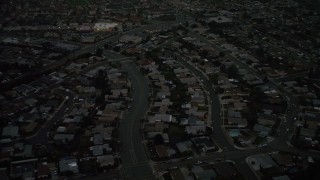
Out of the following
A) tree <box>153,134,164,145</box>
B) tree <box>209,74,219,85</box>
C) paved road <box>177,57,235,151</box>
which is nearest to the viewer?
tree <box>153,134,164,145</box>

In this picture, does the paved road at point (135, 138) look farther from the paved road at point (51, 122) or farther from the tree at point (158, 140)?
the paved road at point (51, 122)

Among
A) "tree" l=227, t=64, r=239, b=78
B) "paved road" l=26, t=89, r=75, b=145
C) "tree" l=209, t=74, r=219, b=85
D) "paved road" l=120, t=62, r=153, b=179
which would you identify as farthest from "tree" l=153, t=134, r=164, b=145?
"tree" l=227, t=64, r=239, b=78

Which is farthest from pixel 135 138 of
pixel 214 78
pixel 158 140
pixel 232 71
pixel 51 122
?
pixel 232 71

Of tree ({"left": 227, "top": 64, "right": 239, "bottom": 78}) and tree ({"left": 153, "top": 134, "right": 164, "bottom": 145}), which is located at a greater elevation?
tree ({"left": 227, "top": 64, "right": 239, "bottom": 78})

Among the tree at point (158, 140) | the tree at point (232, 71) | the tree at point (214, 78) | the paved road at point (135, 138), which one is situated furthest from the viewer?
the tree at point (232, 71)

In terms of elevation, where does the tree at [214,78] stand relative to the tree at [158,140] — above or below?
above

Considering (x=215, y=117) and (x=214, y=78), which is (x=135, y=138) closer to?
(x=215, y=117)

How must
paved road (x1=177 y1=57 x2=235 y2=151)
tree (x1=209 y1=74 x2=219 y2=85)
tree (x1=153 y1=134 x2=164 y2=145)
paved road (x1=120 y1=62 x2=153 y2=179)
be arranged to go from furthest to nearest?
tree (x1=209 y1=74 x2=219 y2=85), paved road (x1=177 y1=57 x2=235 y2=151), tree (x1=153 y1=134 x2=164 y2=145), paved road (x1=120 y1=62 x2=153 y2=179)

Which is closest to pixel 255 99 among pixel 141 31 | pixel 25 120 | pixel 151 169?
pixel 151 169

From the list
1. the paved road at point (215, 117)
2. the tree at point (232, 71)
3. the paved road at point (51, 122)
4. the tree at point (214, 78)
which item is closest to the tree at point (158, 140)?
the paved road at point (215, 117)

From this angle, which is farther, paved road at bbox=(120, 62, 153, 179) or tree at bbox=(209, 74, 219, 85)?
tree at bbox=(209, 74, 219, 85)

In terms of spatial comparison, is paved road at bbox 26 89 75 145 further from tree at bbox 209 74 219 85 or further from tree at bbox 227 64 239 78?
tree at bbox 227 64 239 78

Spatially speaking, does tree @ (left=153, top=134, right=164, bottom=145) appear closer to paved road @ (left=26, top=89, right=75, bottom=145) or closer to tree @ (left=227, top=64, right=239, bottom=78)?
paved road @ (left=26, top=89, right=75, bottom=145)

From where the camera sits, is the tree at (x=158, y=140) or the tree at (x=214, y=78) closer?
the tree at (x=158, y=140)
